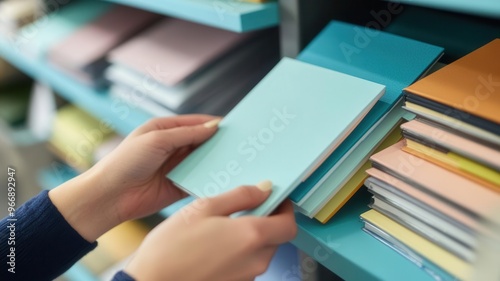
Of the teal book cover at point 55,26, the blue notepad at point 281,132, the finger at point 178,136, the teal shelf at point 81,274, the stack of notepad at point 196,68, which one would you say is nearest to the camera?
the blue notepad at point 281,132

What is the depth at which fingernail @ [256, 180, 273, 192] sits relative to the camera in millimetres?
554

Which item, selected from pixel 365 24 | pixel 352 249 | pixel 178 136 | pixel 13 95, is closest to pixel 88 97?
pixel 178 136

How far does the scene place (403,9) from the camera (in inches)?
30.9

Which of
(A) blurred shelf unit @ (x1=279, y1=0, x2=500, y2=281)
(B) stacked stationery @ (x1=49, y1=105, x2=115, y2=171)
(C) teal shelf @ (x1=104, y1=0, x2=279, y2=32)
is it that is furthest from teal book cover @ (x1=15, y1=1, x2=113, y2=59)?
(A) blurred shelf unit @ (x1=279, y1=0, x2=500, y2=281)

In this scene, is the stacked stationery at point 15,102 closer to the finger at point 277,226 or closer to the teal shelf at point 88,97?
the teal shelf at point 88,97

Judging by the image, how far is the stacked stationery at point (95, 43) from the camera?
3.85ft

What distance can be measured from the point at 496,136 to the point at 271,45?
0.64m

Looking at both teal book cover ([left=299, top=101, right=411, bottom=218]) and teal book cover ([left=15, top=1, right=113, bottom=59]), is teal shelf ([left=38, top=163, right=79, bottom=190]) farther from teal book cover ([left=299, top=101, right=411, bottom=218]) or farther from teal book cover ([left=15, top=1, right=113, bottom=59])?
teal book cover ([left=299, top=101, right=411, bottom=218])

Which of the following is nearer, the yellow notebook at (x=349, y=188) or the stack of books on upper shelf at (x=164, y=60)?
the yellow notebook at (x=349, y=188)

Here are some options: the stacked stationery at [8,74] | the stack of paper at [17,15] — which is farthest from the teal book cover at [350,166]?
the stacked stationery at [8,74]

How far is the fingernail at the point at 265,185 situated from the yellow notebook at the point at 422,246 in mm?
125

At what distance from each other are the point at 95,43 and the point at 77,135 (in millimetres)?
384

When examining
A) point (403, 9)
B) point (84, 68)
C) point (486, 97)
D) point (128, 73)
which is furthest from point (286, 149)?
point (84, 68)

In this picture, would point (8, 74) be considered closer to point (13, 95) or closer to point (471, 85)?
point (13, 95)
